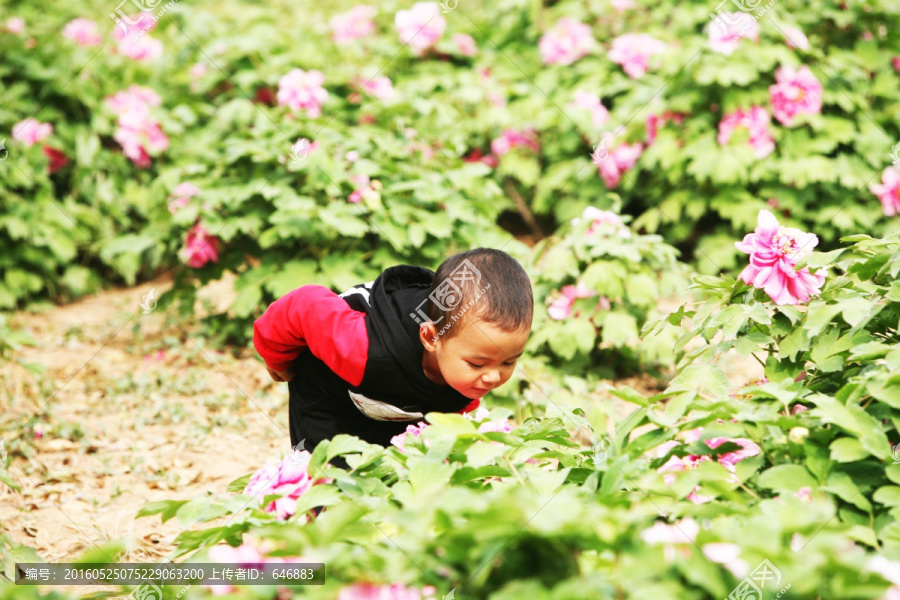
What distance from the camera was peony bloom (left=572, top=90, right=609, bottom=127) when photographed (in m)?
4.94

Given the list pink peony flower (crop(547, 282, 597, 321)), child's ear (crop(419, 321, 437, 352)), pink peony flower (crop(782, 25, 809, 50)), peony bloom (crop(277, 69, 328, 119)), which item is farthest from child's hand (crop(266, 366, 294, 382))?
pink peony flower (crop(782, 25, 809, 50))

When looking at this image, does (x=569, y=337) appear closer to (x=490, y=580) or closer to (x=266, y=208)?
(x=266, y=208)

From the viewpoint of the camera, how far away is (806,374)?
6.12 feet

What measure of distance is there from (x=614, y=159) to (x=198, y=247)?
7.99 feet

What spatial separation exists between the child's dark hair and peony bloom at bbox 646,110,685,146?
299 centimetres

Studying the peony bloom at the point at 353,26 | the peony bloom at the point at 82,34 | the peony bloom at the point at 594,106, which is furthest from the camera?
the peony bloom at the point at 353,26

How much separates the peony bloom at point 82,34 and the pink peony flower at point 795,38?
4.26 m

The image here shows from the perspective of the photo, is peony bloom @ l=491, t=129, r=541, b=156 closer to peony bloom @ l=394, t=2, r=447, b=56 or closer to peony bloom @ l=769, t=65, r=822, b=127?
peony bloom @ l=394, t=2, r=447, b=56

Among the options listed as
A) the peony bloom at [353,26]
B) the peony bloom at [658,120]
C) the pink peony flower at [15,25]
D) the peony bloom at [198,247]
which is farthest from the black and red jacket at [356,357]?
the pink peony flower at [15,25]

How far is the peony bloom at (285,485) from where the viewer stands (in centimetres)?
153

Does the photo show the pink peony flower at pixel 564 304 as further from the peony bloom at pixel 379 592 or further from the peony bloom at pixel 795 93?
the peony bloom at pixel 379 592

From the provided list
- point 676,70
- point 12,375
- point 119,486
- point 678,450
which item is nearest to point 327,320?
point 678,450

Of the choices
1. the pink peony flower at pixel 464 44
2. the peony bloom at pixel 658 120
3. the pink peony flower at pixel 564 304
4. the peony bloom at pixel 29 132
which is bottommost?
the pink peony flower at pixel 564 304

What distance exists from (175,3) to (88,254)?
188 cm
